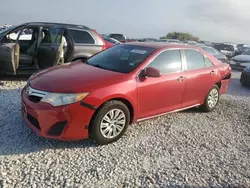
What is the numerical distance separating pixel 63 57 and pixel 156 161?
4.67 m

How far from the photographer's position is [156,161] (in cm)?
340

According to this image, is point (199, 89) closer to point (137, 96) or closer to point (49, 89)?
point (137, 96)

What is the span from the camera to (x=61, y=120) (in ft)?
10.9

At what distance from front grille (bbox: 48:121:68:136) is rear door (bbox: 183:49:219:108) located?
2524mm

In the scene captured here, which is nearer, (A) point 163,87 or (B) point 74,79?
(B) point 74,79

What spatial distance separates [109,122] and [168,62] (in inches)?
66.2

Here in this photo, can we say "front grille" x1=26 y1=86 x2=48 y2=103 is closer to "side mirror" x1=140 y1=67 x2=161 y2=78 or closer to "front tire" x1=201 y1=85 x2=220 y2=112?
"side mirror" x1=140 y1=67 x2=161 y2=78

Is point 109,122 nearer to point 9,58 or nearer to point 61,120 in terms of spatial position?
point 61,120

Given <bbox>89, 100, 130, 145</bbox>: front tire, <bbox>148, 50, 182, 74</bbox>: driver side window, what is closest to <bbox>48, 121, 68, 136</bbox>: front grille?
<bbox>89, 100, 130, 145</bbox>: front tire

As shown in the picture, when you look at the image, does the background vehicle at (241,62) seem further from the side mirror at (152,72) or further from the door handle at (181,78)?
the side mirror at (152,72)

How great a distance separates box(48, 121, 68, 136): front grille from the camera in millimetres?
3344

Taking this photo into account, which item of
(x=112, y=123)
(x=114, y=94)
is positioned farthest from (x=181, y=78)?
(x=112, y=123)

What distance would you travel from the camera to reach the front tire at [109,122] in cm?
354

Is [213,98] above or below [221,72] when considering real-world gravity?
below
